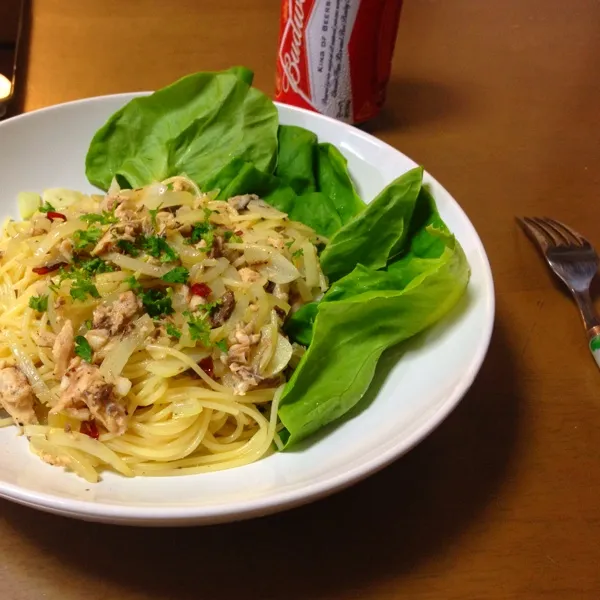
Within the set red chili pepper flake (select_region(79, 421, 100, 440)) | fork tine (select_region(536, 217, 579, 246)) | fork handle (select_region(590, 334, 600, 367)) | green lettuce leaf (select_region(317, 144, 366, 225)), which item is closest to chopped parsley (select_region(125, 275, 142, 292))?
red chili pepper flake (select_region(79, 421, 100, 440))

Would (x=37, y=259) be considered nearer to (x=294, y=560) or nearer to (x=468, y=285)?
(x=294, y=560)

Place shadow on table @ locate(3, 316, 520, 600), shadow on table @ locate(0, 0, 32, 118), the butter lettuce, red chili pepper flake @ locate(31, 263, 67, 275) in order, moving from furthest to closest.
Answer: shadow on table @ locate(0, 0, 32, 118), red chili pepper flake @ locate(31, 263, 67, 275), the butter lettuce, shadow on table @ locate(3, 316, 520, 600)

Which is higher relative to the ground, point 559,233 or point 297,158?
point 297,158

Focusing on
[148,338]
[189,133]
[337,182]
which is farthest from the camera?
[189,133]

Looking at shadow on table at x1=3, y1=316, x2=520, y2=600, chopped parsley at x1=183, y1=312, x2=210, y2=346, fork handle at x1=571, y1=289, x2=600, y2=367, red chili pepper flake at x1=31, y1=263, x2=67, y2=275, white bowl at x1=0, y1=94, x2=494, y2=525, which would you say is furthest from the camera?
fork handle at x1=571, y1=289, x2=600, y2=367

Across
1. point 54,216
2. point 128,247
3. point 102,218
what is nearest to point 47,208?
point 54,216

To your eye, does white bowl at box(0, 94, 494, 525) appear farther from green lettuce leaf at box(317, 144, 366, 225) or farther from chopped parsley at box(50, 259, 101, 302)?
chopped parsley at box(50, 259, 101, 302)

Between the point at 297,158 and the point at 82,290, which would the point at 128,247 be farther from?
the point at 297,158
